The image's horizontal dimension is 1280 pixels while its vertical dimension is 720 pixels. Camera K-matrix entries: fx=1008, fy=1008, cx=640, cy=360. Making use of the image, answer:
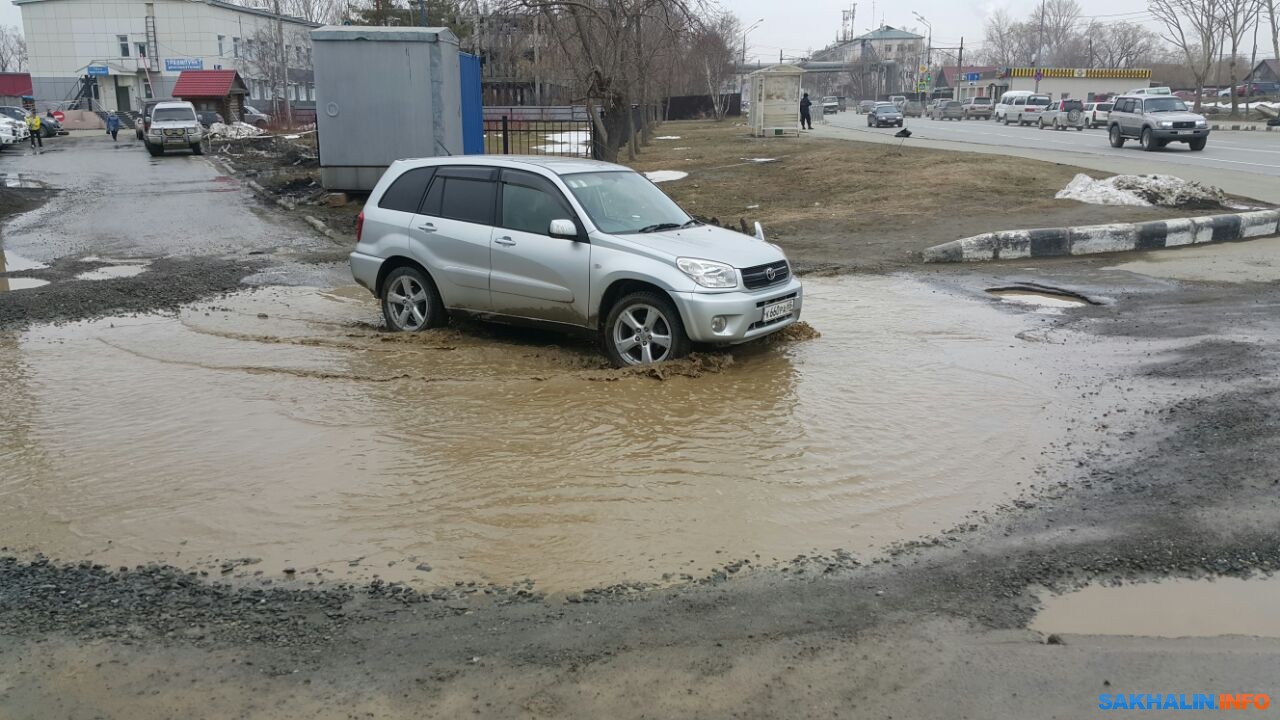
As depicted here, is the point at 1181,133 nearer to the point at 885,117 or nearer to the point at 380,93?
the point at 380,93

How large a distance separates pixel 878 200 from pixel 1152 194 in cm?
426

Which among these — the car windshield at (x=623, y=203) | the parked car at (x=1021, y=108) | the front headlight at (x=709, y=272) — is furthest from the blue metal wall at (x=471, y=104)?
the parked car at (x=1021, y=108)

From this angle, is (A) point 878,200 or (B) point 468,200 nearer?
(B) point 468,200

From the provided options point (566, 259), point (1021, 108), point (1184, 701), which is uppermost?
point (1021, 108)

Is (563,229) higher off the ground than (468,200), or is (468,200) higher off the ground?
(468,200)

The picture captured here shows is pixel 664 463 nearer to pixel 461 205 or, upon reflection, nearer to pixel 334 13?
pixel 461 205

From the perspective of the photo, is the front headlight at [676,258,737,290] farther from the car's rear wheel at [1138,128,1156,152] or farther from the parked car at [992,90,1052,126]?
the parked car at [992,90,1052,126]

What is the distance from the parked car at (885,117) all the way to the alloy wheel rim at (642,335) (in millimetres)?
52344

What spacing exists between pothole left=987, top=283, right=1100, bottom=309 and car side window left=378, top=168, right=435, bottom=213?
18.9 feet

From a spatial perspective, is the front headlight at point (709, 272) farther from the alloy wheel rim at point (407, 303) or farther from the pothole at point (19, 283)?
the pothole at point (19, 283)

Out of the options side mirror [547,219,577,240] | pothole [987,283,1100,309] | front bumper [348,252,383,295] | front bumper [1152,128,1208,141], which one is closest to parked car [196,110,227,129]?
front bumper [1152,128,1208,141]

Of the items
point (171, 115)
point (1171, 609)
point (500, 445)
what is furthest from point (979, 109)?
point (1171, 609)

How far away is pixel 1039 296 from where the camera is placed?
33.9ft

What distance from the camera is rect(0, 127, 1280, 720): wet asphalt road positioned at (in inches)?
130
